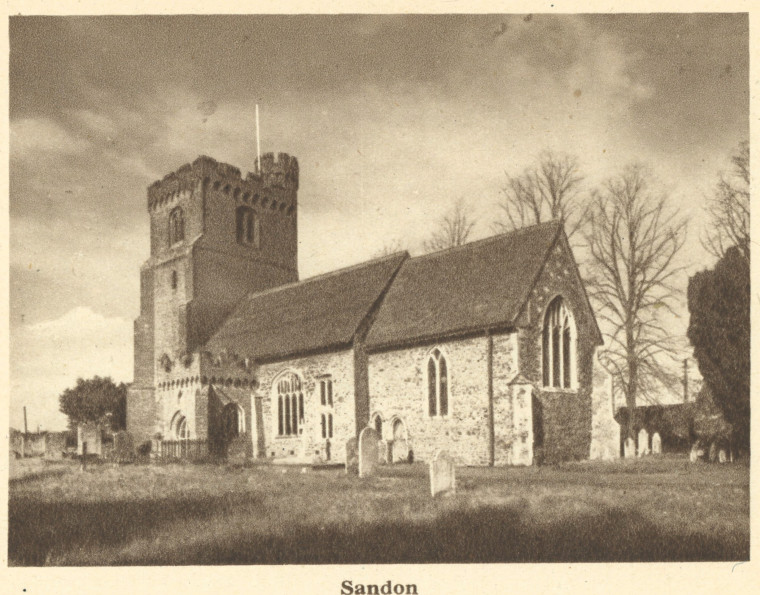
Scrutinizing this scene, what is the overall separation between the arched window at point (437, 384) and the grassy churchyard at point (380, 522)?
601 centimetres

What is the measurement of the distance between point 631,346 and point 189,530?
17345 mm

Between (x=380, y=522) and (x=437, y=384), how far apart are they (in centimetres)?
1049

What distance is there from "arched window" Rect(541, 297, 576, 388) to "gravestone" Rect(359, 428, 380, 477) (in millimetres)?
5777

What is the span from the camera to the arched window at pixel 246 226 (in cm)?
3195

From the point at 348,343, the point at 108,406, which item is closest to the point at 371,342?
the point at 348,343

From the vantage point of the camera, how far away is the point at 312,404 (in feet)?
78.5

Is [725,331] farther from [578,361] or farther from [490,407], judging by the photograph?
[490,407]

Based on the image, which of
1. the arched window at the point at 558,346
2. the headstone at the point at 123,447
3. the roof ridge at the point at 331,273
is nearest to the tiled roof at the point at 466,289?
the arched window at the point at 558,346

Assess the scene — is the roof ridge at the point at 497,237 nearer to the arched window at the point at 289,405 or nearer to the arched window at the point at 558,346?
the arched window at the point at 558,346

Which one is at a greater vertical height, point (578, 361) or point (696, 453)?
point (578, 361)

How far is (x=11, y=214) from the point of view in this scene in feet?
37.1

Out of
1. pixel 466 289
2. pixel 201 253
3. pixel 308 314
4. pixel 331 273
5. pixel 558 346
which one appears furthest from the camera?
pixel 201 253

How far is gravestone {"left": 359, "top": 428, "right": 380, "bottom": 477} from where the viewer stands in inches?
670

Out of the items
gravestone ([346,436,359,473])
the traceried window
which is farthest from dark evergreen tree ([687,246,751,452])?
the traceried window
